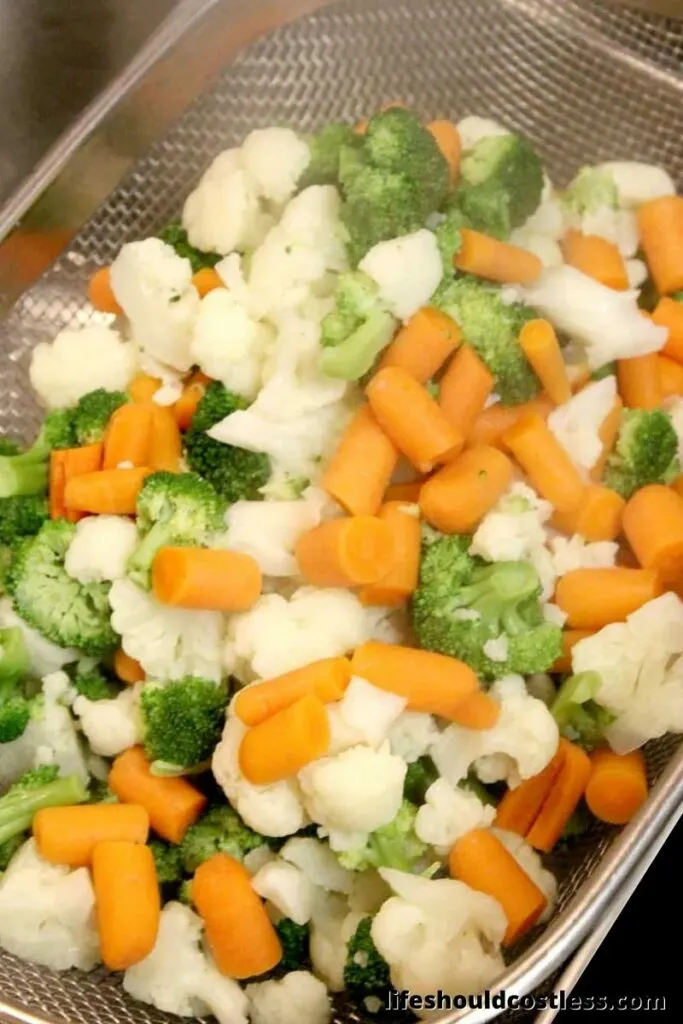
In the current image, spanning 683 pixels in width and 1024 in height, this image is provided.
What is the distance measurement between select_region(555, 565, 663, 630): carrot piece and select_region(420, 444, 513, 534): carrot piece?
15 cm

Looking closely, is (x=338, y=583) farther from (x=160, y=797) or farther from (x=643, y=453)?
(x=643, y=453)

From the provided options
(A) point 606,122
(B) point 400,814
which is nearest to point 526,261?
(A) point 606,122

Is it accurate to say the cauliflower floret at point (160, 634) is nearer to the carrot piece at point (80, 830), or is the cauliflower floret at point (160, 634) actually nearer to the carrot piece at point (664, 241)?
the carrot piece at point (80, 830)

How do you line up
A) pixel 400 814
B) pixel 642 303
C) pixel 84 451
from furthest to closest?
pixel 642 303 < pixel 84 451 < pixel 400 814

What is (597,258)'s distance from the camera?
154 centimetres

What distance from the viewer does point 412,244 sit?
4.55 feet

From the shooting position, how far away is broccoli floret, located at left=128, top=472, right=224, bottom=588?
1317 millimetres

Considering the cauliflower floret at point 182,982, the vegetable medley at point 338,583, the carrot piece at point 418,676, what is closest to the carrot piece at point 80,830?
the vegetable medley at point 338,583

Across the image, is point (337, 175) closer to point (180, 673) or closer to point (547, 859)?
point (180, 673)

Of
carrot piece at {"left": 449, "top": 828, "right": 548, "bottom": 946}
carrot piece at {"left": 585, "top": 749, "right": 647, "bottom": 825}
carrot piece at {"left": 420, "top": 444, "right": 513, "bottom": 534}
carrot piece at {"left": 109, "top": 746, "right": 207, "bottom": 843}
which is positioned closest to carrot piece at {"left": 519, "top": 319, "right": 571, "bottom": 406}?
carrot piece at {"left": 420, "top": 444, "right": 513, "bottom": 534}

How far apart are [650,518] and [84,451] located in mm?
776

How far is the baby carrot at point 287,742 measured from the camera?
45.8 inches

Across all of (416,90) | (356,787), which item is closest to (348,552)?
(356,787)

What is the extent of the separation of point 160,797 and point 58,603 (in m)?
0.28
